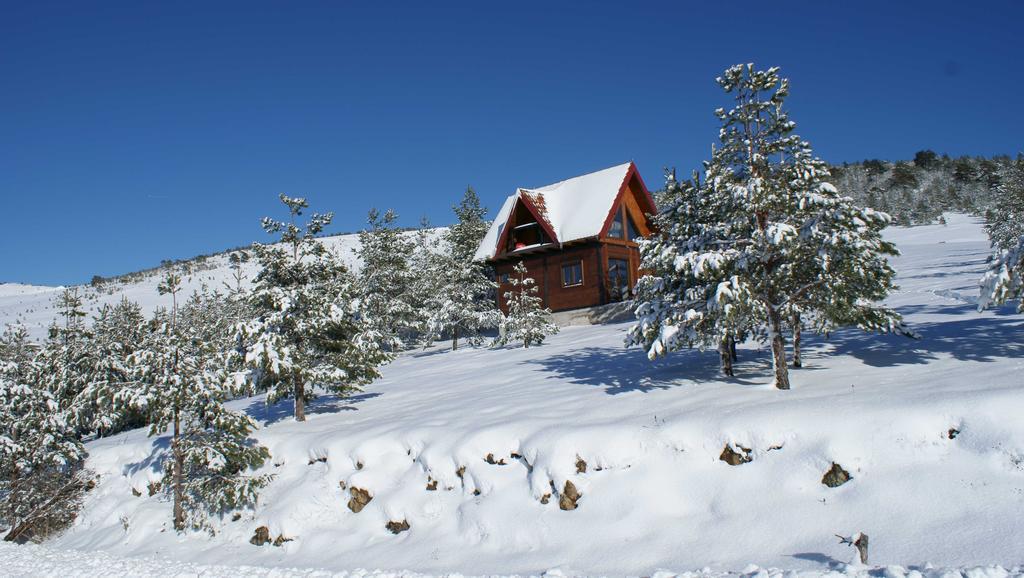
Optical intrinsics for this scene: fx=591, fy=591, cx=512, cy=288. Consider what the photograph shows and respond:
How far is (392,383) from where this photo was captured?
63.4ft

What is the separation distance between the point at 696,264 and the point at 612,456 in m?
3.52

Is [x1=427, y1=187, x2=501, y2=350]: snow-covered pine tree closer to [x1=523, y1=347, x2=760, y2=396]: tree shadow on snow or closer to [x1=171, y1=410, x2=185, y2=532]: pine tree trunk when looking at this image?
[x1=523, y1=347, x2=760, y2=396]: tree shadow on snow

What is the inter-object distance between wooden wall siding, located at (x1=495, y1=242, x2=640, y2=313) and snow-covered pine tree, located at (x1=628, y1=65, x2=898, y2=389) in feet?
56.6

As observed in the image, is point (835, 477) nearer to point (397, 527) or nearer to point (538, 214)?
point (397, 527)

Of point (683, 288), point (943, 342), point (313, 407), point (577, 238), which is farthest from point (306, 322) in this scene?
point (577, 238)

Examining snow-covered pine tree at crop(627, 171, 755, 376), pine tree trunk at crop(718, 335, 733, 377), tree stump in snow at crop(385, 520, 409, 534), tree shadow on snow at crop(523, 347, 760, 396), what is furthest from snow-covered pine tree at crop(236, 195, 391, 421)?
pine tree trunk at crop(718, 335, 733, 377)

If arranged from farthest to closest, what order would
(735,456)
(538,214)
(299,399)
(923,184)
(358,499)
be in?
(923,184) < (538,214) < (299,399) < (358,499) < (735,456)

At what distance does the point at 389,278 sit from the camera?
28.8m

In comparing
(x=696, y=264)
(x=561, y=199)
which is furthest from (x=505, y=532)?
(x=561, y=199)

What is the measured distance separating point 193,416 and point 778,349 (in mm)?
11871

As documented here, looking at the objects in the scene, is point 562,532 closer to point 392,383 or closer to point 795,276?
point 795,276

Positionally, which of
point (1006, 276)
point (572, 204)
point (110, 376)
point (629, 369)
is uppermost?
point (572, 204)

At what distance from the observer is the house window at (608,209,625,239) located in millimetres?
30438

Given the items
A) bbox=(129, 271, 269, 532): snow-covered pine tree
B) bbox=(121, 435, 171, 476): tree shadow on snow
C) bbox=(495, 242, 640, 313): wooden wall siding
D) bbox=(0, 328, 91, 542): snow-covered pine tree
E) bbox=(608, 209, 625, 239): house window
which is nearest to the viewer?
bbox=(129, 271, 269, 532): snow-covered pine tree
